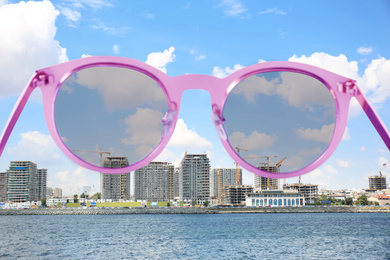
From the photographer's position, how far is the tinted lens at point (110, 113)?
1941mm

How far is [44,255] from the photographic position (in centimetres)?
2052

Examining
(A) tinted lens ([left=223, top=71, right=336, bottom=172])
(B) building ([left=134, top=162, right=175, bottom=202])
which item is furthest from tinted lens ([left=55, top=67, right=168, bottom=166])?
(B) building ([left=134, top=162, right=175, bottom=202])

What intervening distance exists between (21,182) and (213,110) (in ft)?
271

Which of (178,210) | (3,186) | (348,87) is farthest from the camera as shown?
(3,186)

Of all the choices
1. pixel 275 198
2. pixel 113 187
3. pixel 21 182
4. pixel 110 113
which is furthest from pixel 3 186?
pixel 110 113

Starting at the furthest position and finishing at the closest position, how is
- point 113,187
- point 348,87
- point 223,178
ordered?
1. point 223,178
2. point 113,187
3. point 348,87

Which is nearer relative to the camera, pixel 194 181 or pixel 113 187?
pixel 194 181

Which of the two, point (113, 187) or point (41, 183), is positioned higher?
point (41, 183)

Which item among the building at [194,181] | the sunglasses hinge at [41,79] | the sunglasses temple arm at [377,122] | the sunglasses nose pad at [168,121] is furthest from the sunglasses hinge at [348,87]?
the building at [194,181]

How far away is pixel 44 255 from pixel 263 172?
68.9ft

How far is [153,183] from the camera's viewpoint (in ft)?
245

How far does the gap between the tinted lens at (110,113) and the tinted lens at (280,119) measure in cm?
39

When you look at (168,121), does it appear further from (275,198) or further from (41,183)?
(41,183)

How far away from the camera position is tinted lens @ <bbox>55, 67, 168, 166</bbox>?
1941mm
